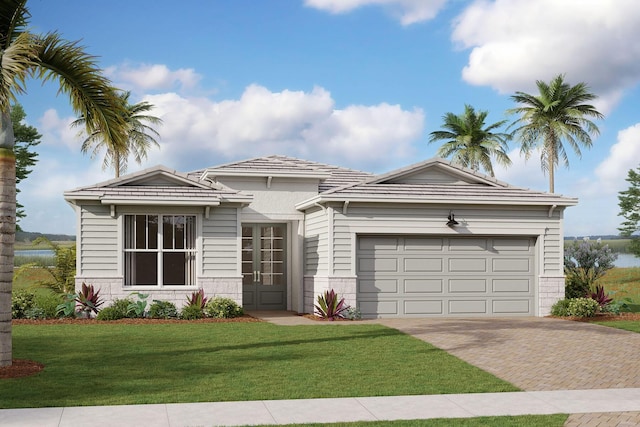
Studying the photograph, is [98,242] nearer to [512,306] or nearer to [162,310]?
[162,310]

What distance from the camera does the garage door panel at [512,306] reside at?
21531 millimetres

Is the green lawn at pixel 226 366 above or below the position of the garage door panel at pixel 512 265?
below

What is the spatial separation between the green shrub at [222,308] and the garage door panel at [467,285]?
5.81 meters

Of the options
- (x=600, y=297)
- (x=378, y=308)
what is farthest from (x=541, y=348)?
(x=600, y=297)

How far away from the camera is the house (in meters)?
20.7

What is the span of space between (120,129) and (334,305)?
870 centimetres

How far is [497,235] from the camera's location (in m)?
21.6

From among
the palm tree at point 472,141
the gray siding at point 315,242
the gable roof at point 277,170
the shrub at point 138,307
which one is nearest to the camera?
the shrub at point 138,307

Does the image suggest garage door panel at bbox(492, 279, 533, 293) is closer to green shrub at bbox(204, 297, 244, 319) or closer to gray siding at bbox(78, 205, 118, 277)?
green shrub at bbox(204, 297, 244, 319)

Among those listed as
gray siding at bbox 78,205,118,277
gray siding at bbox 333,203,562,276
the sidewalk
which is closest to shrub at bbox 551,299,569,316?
gray siding at bbox 333,203,562,276

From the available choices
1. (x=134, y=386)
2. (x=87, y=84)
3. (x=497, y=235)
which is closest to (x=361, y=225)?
(x=497, y=235)

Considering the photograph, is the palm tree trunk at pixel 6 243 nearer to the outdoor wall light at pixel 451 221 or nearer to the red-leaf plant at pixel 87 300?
the red-leaf plant at pixel 87 300

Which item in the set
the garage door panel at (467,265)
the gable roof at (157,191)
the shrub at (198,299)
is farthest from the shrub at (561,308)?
the shrub at (198,299)

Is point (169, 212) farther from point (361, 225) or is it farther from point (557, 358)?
point (557, 358)
